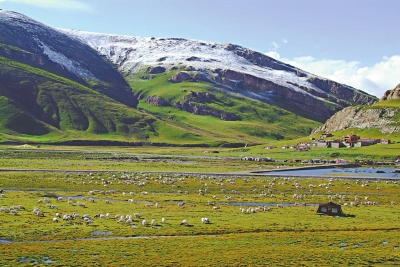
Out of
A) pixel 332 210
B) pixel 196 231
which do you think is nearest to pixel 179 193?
pixel 332 210

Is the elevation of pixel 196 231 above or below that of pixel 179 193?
above

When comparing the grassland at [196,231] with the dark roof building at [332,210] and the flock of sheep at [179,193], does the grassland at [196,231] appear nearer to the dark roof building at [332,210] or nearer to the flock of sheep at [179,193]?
the flock of sheep at [179,193]

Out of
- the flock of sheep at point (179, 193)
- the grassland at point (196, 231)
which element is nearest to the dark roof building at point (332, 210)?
the grassland at point (196, 231)

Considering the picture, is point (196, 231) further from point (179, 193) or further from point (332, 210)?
point (179, 193)

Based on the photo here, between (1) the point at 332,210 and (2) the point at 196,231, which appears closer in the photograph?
(2) the point at 196,231

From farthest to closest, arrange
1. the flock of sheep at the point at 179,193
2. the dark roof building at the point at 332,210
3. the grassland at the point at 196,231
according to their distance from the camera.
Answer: the dark roof building at the point at 332,210 < the flock of sheep at the point at 179,193 < the grassland at the point at 196,231

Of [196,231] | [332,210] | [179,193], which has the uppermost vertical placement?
[332,210]

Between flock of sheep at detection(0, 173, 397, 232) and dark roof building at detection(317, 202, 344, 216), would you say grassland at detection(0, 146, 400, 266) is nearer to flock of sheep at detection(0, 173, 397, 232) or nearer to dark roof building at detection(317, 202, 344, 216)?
flock of sheep at detection(0, 173, 397, 232)

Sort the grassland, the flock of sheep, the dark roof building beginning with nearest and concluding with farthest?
the grassland
the flock of sheep
the dark roof building

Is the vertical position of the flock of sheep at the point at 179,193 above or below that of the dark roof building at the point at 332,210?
below

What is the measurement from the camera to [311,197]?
72.8 meters

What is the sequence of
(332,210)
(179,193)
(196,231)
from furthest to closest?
1. (179,193)
2. (332,210)
3. (196,231)

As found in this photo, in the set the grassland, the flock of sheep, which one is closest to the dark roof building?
the grassland

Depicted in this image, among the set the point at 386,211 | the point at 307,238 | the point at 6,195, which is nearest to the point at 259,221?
the point at 307,238
